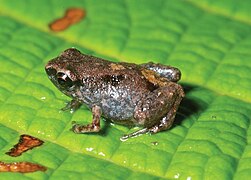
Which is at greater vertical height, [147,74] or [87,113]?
[147,74]

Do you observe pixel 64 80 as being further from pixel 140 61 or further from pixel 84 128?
pixel 140 61

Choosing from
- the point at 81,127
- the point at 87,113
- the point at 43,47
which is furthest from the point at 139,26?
the point at 81,127

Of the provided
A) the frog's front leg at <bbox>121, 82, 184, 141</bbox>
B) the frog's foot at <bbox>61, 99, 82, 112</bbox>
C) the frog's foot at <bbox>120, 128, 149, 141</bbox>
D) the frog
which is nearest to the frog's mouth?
the frog

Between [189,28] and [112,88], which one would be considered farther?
[189,28]

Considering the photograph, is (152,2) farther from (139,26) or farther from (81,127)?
(81,127)

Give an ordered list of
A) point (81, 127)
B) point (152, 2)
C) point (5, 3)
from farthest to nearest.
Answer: point (152, 2), point (5, 3), point (81, 127)

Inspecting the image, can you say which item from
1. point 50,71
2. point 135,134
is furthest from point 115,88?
point 50,71
